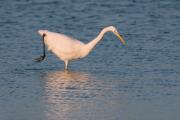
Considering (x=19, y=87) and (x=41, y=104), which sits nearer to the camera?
(x=41, y=104)

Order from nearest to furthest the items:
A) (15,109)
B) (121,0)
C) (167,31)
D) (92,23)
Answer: (15,109) < (167,31) < (92,23) < (121,0)

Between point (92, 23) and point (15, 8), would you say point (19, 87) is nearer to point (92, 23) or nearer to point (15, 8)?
point (92, 23)

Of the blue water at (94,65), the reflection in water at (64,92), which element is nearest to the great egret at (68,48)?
the blue water at (94,65)

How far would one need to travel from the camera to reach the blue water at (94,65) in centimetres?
1005

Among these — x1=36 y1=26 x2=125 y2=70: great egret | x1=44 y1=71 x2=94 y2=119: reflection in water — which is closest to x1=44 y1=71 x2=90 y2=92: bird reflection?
x1=44 y1=71 x2=94 y2=119: reflection in water

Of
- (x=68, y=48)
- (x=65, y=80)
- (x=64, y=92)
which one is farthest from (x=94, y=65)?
(x=64, y=92)

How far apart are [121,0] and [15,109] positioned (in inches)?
394

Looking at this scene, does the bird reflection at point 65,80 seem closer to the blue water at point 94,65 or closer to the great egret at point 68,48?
the blue water at point 94,65

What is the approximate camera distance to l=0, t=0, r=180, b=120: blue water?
10.1 m

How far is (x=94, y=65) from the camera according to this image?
1332 centimetres

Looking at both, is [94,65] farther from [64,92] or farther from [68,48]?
[64,92]

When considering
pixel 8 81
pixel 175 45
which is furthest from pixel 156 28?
pixel 8 81

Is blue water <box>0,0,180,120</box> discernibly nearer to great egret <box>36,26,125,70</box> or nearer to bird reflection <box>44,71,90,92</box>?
bird reflection <box>44,71,90,92</box>

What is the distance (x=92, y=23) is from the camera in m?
16.7
